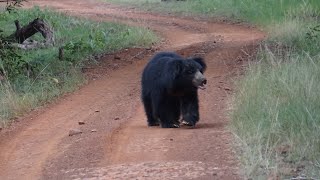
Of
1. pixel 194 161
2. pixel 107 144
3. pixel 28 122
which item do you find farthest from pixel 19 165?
pixel 28 122

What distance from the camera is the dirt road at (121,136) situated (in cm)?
740

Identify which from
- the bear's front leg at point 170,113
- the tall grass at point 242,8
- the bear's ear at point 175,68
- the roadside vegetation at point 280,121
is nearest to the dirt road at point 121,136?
the bear's front leg at point 170,113

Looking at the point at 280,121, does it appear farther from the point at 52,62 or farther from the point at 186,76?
the point at 52,62

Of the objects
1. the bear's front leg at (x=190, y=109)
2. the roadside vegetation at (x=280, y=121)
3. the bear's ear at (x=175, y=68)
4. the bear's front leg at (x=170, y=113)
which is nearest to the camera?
the roadside vegetation at (x=280, y=121)

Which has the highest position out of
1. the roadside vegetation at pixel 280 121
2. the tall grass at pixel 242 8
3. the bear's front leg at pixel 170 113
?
the roadside vegetation at pixel 280 121

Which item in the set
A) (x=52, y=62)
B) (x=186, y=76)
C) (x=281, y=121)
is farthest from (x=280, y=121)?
(x=52, y=62)

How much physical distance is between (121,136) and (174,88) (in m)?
0.93

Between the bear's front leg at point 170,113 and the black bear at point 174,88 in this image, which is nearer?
the black bear at point 174,88

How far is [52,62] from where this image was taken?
16.0 m

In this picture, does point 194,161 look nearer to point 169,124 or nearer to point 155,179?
point 155,179

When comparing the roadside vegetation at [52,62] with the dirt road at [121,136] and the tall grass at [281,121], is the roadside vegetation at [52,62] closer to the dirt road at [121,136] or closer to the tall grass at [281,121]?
the dirt road at [121,136]

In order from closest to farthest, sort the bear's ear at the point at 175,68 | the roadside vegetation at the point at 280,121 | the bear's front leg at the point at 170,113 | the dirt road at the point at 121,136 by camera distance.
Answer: the roadside vegetation at the point at 280,121 → the dirt road at the point at 121,136 → the bear's ear at the point at 175,68 → the bear's front leg at the point at 170,113

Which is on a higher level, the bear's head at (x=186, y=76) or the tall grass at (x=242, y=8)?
Answer: the bear's head at (x=186, y=76)

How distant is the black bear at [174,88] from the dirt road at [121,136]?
214 mm
